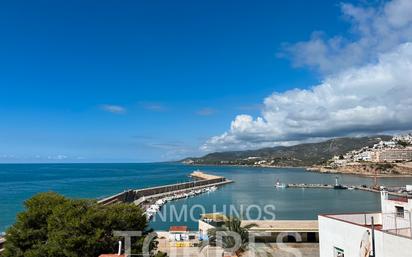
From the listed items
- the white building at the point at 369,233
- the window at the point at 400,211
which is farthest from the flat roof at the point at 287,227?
the window at the point at 400,211

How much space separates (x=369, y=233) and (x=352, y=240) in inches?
36.3

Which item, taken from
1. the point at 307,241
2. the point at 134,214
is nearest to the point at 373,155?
the point at 307,241

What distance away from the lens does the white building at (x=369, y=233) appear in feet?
30.8

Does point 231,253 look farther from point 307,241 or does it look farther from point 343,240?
point 307,241

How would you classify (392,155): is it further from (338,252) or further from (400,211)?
(338,252)

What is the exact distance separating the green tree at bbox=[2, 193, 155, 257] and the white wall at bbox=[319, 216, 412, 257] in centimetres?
780

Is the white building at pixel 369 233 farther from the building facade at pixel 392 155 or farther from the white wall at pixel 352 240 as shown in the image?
the building facade at pixel 392 155

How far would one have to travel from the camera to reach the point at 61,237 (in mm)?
14969

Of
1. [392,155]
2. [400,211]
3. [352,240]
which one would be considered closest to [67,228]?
[352,240]

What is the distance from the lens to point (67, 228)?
15.4 meters

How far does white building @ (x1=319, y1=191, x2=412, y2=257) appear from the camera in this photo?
9.39 meters

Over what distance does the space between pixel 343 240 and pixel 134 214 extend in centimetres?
926

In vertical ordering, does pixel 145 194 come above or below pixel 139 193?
below

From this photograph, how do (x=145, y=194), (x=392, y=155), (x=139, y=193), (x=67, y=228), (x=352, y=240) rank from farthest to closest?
1. (x=392, y=155)
2. (x=145, y=194)
3. (x=139, y=193)
4. (x=67, y=228)
5. (x=352, y=240)
